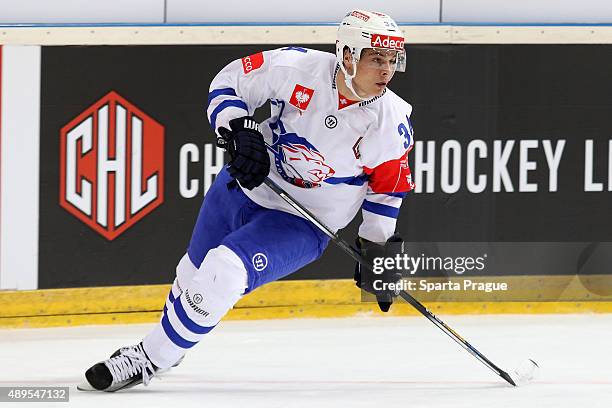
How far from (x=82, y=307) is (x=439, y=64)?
6.03 ft

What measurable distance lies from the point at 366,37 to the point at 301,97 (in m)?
0.30

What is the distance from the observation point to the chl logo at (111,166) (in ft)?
17.4

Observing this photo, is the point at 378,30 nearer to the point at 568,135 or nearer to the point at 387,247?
the point at 387,247

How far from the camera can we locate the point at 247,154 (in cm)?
389

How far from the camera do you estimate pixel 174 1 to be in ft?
18.0

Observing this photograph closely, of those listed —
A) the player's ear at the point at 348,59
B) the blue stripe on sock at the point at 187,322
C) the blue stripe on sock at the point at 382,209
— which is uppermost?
the player's ear at the point at 348,59

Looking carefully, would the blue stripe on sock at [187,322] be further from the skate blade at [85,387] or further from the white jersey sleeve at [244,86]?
the white jersey sleeve at [244,86]

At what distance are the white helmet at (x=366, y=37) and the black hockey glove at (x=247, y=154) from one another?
0.35 m

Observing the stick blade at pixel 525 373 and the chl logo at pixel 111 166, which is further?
the chl logo at pixel 111 166

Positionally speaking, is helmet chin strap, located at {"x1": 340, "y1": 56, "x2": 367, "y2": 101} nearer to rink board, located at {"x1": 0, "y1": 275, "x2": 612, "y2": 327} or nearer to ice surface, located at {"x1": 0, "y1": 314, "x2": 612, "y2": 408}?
ice surface, located at {"x1": 0, "y1": 314, "x2": 612, "y2": 408}

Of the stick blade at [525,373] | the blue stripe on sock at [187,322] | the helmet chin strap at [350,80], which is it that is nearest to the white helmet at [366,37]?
the helmet chin strap at [350,80]

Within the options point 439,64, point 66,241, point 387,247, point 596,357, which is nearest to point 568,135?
point 439,64

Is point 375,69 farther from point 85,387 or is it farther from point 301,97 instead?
point 85,387

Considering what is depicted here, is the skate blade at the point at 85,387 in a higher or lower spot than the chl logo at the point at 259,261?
lower
